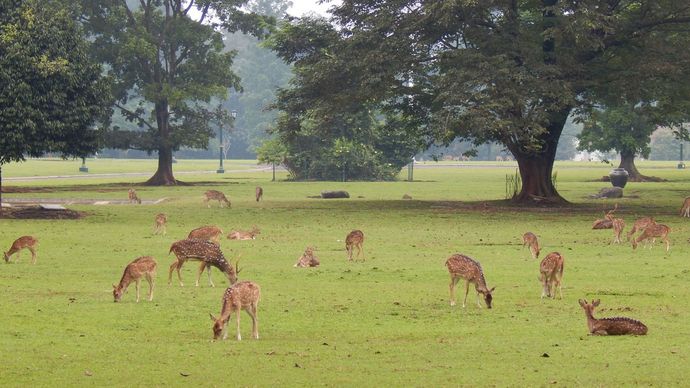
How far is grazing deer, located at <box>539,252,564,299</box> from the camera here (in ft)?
66.1

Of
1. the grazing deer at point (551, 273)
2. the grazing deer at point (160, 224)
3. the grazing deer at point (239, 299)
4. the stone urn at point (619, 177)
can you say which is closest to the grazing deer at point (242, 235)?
the grazing deer at point (160, 224)

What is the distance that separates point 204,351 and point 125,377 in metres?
1.78

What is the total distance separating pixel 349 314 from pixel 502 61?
27.7 m

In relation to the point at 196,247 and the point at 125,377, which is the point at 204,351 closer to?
the point at 125,377

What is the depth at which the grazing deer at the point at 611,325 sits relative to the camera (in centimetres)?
1679

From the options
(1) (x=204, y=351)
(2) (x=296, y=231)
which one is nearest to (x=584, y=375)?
(1) (x=204, y=351)

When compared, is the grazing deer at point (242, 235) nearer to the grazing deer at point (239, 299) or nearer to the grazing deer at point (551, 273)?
the grazing deer at point (551, 273)

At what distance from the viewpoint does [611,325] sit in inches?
661

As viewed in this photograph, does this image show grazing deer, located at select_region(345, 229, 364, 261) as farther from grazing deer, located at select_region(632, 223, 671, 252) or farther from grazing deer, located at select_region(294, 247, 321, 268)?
grazing deer, located at select_region(632, 223, 671, 252)

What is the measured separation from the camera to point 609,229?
122 ft

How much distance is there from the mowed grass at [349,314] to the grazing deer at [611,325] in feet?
0.55

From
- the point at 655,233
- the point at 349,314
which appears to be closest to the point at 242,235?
the point at 655,233

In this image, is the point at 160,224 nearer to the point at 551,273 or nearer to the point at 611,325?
the point at 551,273

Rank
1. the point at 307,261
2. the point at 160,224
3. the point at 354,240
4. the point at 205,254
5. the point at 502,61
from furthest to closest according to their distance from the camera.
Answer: the point at 502,61, the point at 160,224, the point at 354,240, the point at 307,261, the point at 205,254
